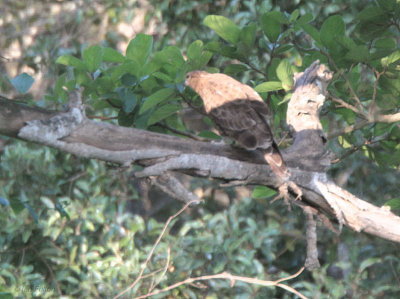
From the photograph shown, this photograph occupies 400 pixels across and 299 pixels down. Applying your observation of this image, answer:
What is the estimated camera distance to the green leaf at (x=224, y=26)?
176cm

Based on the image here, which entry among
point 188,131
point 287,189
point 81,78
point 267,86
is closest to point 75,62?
point 81,78

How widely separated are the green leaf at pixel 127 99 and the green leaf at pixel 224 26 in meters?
0.40

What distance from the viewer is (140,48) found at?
1707mm

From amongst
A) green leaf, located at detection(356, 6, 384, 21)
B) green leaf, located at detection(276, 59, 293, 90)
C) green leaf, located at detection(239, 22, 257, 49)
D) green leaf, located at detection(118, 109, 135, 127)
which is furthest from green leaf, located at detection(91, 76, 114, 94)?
green leaf, located at detection(356, 6, 384, 21)

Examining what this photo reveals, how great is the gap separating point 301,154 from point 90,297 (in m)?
1.93

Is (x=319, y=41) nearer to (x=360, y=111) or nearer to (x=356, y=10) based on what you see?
(x=360, y=111)

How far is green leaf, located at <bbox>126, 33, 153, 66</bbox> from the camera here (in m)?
1.69

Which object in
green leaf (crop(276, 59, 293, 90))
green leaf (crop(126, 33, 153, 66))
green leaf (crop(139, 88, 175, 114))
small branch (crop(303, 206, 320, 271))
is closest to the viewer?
small branch (crop(303, 206, 320, 271))

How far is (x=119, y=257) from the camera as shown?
9.89 feet

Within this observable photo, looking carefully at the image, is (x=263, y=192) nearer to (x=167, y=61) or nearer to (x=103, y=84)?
(x=167, y=61)

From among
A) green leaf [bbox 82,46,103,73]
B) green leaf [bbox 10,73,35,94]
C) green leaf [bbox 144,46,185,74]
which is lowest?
green leaf [bbox 144,46,185,74]

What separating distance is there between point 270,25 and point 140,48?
486 millimetres

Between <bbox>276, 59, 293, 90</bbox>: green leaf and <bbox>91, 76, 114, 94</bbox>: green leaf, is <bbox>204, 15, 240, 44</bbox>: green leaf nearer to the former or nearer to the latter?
<bbox>276, 59, 293, 90</bbox>: green leaf

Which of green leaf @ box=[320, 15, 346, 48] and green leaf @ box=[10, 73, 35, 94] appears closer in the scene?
green leaf @ box=[10, 73, 35, 94]
